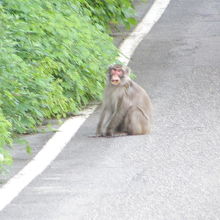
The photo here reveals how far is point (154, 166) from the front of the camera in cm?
1011

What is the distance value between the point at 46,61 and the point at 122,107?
131 cm

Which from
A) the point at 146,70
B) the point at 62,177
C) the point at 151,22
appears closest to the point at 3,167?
the point at 62,177

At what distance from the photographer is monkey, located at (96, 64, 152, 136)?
39.0 ft

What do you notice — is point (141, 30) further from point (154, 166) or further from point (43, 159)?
point (154, 166)

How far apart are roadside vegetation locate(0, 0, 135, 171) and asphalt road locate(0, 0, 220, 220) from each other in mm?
531

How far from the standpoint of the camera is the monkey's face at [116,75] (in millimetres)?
11852

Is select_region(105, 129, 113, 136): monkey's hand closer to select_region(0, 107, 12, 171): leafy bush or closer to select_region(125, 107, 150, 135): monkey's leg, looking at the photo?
select_region(125, 107, 150, 135): monkey's leg

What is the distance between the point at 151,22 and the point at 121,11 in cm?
168

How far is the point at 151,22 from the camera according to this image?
18828 millimetres

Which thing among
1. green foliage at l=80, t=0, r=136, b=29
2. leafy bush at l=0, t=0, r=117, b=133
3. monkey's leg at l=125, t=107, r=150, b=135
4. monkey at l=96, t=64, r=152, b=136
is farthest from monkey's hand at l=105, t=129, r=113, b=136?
green foliage at l=80, t=0, r=136, b=29

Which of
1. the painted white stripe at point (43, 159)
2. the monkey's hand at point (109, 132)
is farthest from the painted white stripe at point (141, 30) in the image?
the monkey's hand at point (109, 132)

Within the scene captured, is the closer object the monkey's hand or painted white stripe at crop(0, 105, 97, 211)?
painted white stripe at crop(0, 105, 97, 211)

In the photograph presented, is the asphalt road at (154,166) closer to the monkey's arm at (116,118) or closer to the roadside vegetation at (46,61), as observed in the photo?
the monkey's arm at (116,118)

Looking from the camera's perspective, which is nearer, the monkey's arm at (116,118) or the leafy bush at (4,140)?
the leafy bush at (4,140)
